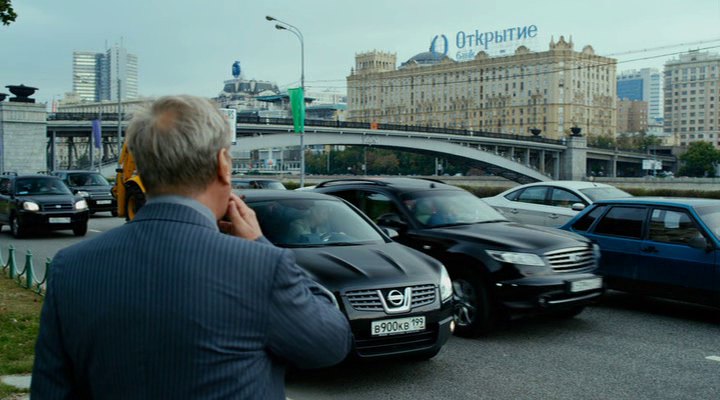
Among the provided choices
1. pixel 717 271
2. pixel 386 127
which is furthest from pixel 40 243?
pixel 386 127

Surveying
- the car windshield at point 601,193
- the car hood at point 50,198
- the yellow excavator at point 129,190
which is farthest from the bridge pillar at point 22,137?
the car windshield at point 601,193

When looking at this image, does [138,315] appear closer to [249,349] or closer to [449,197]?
[249,349]

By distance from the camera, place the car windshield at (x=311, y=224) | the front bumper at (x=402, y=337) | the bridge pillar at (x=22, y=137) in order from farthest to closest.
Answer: the bridge pillar at (x=22, y=137) → the car windshield at (x=311, y=224) → the front bumper at (x=402, y=337)

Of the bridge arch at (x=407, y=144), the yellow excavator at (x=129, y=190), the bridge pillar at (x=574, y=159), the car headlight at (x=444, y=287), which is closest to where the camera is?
the car headlight at (x=444, y=287)

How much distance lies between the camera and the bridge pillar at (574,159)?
3265 inches

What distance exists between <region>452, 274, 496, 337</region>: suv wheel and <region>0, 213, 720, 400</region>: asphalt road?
13cm

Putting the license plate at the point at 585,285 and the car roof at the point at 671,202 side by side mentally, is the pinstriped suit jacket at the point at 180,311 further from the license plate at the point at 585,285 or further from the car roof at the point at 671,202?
the car roof at the point at 671,202

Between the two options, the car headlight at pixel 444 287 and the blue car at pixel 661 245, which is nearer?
the car headlight at pixel 444 287

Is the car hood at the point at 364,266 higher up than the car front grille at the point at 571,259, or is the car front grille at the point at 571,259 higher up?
the car hood at the point at 364,266

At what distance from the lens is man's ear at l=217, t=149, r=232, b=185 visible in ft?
6.25

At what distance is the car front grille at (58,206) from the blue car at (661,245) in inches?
513

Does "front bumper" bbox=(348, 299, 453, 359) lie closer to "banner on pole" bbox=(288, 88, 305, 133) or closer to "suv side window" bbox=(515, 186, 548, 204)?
"suv side window" bbox=(515, 186, 548, 204)

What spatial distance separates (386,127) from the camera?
2815 inches

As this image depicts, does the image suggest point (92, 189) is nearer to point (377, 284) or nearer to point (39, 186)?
point (39, 186)
